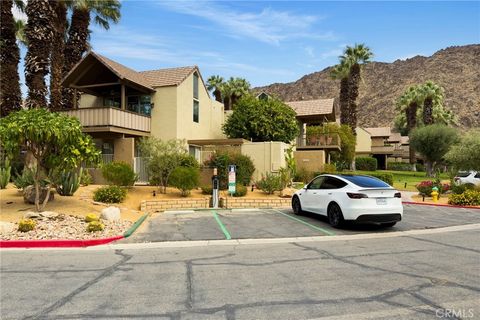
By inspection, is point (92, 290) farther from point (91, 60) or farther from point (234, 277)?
point (91, 60)

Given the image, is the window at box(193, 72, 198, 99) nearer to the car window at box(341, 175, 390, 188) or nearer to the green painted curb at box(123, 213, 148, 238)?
the green painted curb at box(123, 213, 148, 238)

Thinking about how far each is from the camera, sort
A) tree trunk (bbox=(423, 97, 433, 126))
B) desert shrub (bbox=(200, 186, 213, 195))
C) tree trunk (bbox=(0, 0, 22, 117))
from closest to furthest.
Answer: desert shrub (bbox=(200, 186, 213, 195)), tree trunk (bbox=(0, 0, 22, 117)), tree trunk (bbox=(423, 97, 433, 126))

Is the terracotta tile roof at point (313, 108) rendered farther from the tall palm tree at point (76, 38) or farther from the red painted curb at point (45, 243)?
the red painted curb at point (45, 243)

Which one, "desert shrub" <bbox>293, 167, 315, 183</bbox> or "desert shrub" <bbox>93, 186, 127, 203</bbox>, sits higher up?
"desert shrub" <bbox>293, 167, 315, 183</bbox>

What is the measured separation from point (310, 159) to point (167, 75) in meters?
13.0

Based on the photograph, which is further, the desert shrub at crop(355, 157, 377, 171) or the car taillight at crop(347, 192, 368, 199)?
the desert shrub at crop(355, 157, 377, 171)

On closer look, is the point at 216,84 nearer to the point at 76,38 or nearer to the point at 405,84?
the point at 76,38

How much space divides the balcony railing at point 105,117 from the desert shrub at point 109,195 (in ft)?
20.0

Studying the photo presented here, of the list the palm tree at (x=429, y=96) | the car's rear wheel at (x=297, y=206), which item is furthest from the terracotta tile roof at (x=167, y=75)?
the palm tree at (x=429, y=96)

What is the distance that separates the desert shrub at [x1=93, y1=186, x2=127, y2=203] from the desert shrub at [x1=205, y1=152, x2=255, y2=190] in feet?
18.1

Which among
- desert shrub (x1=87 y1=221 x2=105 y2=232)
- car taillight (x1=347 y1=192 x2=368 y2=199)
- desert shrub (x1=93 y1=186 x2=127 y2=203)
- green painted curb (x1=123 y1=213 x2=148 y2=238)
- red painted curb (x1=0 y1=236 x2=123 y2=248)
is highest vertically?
car taillight (x1=347 y1=192 x2=368 y2=199)

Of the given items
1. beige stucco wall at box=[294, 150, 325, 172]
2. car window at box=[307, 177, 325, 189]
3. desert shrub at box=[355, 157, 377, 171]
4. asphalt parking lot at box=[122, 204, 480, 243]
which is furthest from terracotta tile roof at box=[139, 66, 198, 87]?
desert shrub at box=[355, 157, 377, 171]

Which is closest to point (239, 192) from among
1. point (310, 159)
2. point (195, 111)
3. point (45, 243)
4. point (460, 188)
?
point (45, 243)

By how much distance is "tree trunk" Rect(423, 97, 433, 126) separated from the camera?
50906 millimetres
